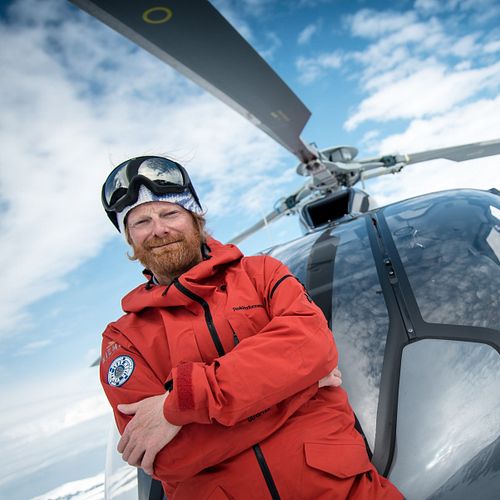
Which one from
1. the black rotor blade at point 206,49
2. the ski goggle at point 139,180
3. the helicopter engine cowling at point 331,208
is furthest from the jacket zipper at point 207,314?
the helicopter engine cowling at point 331,208

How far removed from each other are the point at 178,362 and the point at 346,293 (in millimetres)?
1164

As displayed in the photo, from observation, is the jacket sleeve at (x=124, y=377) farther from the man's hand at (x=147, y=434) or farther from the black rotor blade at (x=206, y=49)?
the black rotor blade at (x=206, y=49)

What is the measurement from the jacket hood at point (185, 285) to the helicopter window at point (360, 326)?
759 mm

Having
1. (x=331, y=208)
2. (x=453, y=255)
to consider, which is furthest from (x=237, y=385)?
(x=331, y=208)

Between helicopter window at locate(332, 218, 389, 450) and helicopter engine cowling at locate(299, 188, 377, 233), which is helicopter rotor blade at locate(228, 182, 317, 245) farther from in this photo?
helicopter window at locate(332, 218, 389, 450)

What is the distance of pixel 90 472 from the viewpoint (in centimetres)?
528

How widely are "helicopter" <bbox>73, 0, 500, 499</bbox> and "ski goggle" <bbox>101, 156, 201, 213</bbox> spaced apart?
109 cm

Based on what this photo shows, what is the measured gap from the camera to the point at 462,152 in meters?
7.96

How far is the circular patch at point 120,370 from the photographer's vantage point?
1.74 m

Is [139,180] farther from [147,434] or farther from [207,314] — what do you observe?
[147,434]

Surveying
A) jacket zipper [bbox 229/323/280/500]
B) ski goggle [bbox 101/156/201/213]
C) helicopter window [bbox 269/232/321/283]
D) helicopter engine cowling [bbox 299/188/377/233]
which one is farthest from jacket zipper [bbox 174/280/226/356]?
helicopter engine cowling [bbox 299/188/377/233]

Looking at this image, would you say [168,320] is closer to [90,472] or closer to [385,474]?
[385,474]

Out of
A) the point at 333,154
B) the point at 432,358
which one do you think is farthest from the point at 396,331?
the point at 333,154

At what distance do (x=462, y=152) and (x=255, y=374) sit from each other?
822cm
